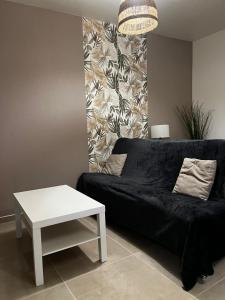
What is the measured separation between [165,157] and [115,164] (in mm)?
755

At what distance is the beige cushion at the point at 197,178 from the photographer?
2006mm

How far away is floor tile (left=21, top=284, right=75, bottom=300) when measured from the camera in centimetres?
152

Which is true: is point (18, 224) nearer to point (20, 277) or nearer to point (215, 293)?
point (20, 277)

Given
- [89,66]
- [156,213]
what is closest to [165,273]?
[156,213]

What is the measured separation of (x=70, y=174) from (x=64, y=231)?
1.24m

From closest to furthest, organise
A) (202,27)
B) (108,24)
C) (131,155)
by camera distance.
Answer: (131,155) < (108,24) < (202,27)

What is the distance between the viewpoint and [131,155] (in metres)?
3.10

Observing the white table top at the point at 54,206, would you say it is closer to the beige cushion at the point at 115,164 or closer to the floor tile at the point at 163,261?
the floor tile at the point at 163,261

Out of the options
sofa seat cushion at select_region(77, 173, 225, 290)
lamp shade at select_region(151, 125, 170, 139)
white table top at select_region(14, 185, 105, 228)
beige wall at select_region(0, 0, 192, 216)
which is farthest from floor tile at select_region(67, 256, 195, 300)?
lamp shade at select_region(151, 125, 170, 139)

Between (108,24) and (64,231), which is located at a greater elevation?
(108,24)

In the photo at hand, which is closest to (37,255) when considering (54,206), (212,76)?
(54,206)

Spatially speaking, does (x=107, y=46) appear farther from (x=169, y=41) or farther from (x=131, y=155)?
(x=131, y=155)

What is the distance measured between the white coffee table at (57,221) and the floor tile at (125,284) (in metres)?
0.19

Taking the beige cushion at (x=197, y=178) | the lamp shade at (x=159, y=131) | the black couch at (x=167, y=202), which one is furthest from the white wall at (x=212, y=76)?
the beige cushion at (x=197, y=178)
